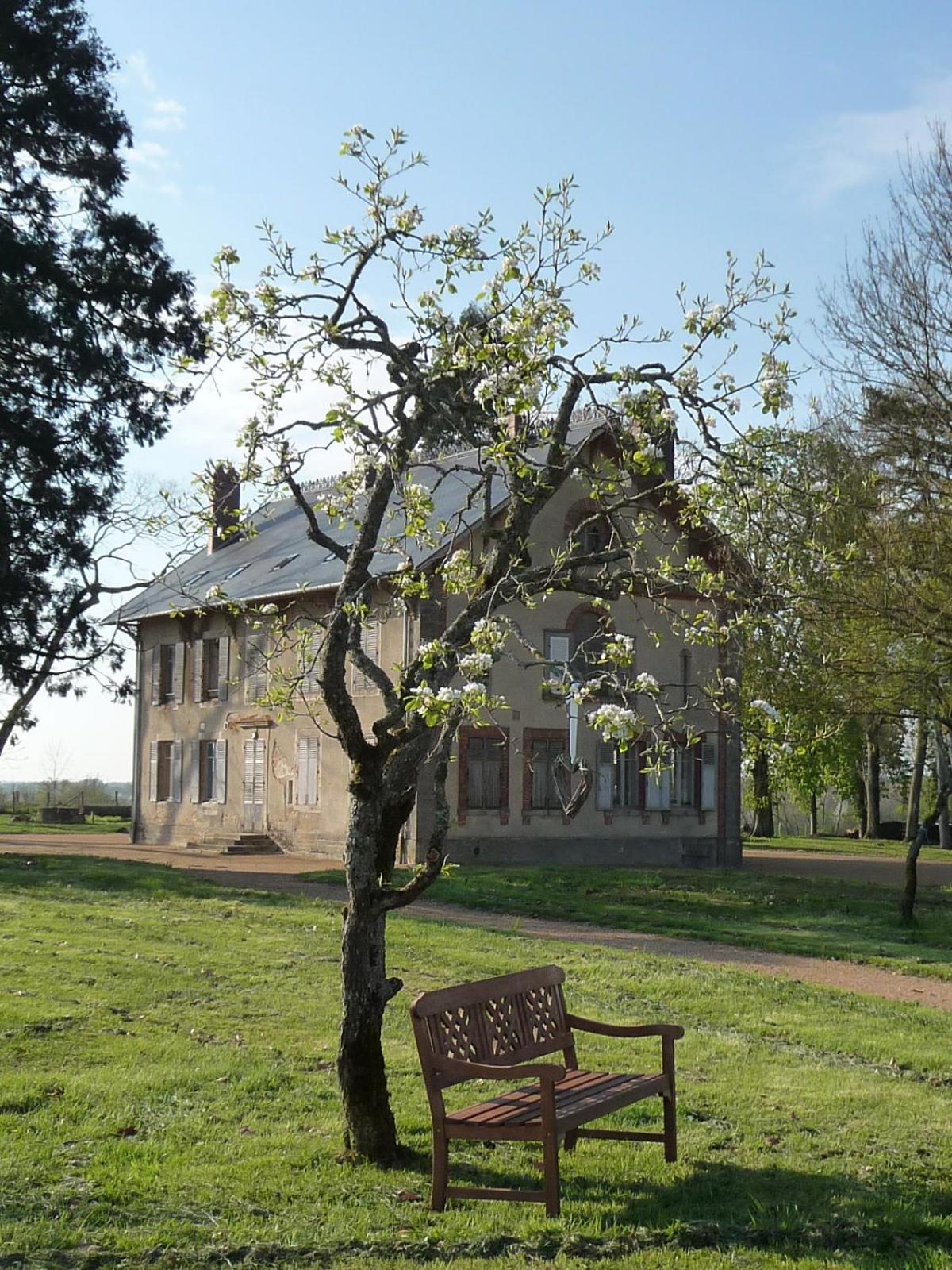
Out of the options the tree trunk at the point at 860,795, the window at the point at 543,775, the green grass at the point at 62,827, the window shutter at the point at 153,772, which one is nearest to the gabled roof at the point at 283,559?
the window shutter at the point at 153,772

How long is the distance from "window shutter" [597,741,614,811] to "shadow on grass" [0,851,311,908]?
395 inches

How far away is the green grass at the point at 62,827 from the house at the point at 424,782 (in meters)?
5.02

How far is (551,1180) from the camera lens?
6305mm

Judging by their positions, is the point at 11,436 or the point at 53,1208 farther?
the point at 11,436

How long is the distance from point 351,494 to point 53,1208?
13.1 feet

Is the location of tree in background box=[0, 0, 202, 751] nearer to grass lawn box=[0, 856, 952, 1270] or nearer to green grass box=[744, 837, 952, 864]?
grass lawn box=[0, 856, 952, 1270]

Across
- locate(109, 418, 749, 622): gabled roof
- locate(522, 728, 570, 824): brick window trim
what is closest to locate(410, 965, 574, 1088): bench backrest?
locate(109, 418, 749, 622): gabled roof

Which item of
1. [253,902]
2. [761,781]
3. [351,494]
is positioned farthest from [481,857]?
[351,494]

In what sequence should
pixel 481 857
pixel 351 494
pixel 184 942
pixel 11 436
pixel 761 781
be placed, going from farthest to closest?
pixel 761 781 → pixel 481 857 → pixel 11 436 → pixel 184 942 → pixel 351 494

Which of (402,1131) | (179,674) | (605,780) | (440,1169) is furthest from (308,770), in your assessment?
(440,1169)

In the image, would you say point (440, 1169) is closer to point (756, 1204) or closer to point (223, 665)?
point (756, 1204)

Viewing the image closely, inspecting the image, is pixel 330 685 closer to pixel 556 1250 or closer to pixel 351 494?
pixel 351 494

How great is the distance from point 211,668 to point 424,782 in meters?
10.3

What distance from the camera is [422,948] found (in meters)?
14.2
